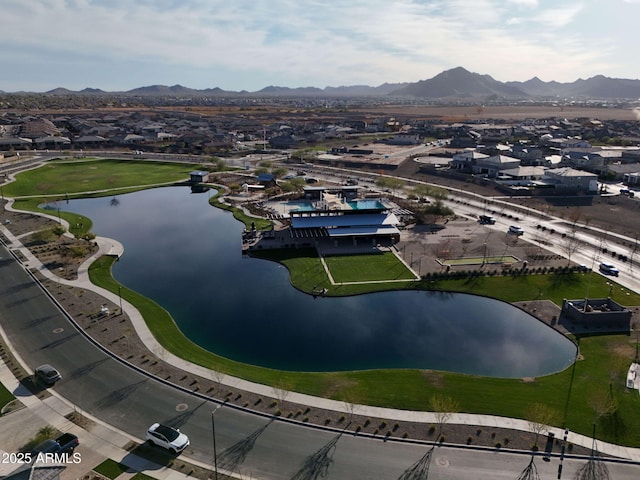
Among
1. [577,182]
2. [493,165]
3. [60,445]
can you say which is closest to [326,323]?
[60,445]

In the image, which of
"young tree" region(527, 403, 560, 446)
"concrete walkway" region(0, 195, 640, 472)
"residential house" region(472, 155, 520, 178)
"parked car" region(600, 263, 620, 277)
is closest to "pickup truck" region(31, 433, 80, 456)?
"concrete walkway" region(0, 195, 640, 472)

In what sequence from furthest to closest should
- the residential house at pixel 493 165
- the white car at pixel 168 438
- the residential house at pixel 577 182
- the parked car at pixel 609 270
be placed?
the residential house at pixel 493 165, the residential house at pixel 577 182, the parked car at pixel 609 270, the white car at pixel 168 438

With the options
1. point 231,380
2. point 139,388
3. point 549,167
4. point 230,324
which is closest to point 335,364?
point 231,380

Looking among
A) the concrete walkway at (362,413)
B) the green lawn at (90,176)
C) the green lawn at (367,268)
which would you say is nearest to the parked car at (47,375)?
the concrete walkway at (362,413)

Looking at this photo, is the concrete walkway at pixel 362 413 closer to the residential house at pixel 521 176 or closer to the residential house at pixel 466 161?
the residential house at pixel 521 176

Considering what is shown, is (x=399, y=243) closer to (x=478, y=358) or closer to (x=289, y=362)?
(x=478, y=358)
